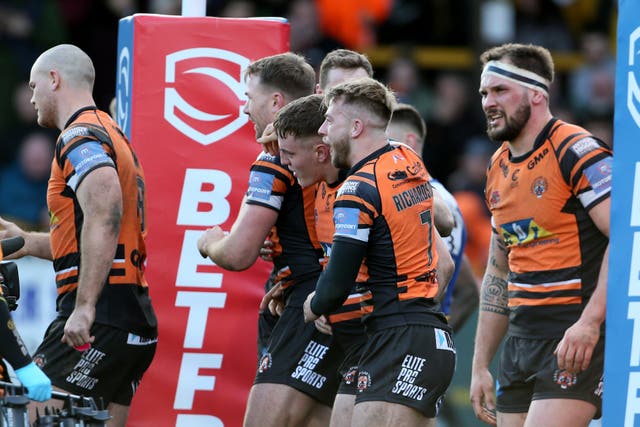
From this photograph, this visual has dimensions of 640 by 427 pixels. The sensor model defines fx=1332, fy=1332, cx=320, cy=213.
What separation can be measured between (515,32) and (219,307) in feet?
29.8

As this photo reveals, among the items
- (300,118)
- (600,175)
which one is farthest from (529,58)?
(300,118)

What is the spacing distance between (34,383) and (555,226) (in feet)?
8.78

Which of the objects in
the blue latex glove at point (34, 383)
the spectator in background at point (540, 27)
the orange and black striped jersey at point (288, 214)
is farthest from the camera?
the spectator in background at point (540, 27)

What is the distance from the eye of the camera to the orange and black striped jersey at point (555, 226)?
21.6ft

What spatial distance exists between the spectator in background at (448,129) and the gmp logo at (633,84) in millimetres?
8347

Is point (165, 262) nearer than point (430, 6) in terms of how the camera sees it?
Yes

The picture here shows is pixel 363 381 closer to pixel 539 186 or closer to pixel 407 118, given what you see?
pixel 539 186

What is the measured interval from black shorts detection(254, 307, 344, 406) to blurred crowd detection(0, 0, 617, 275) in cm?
533

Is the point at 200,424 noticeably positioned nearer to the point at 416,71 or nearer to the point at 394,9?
the point at 416,71

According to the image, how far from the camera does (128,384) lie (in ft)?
23.6

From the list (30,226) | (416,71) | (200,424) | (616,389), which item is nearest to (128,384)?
(200,424)

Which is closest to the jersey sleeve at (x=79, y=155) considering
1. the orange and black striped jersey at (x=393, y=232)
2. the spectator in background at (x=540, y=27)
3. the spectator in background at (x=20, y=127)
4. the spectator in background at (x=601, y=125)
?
the orange and black striped jersey at (x=393, y=232)

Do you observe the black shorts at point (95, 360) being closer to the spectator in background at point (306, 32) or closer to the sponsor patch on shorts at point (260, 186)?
the sponsor patch on shorts at point (260, 186)

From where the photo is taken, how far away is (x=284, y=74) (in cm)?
715
